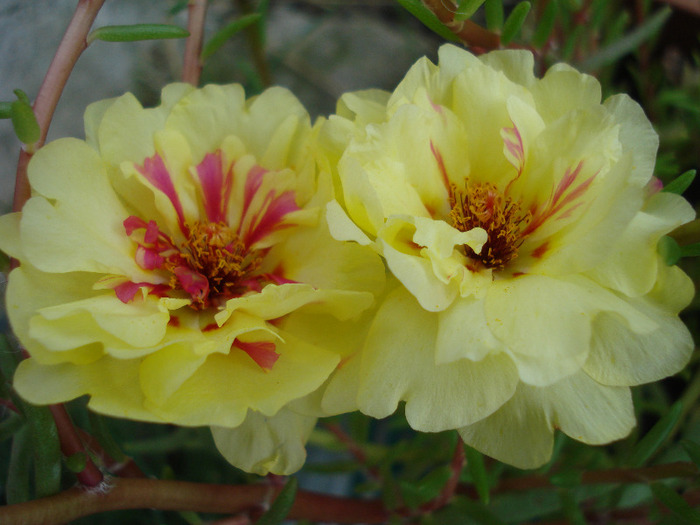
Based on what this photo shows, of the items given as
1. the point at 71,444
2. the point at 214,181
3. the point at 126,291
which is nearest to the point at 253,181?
the point at 214,181

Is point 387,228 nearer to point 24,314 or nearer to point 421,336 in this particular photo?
point 421,336

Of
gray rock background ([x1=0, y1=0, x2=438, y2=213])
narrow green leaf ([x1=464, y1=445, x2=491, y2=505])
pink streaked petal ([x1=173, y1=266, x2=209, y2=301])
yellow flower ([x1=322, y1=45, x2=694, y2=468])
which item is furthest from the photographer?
gray rock background ([x1=0, y1=0, x2=438, y2=213])

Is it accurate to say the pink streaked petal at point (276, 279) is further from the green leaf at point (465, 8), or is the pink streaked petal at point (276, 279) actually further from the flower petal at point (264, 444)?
the green leaf at point (465, 8)

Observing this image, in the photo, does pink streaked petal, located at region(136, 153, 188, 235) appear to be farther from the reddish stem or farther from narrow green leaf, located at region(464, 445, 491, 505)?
narrow green leaf, located at region(464, 445, 491, 505)

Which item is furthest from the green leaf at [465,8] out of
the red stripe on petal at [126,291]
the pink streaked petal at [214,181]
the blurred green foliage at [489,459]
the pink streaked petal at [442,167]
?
the red stripe on petal at [126,291]

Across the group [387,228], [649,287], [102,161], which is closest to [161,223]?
[102,161]

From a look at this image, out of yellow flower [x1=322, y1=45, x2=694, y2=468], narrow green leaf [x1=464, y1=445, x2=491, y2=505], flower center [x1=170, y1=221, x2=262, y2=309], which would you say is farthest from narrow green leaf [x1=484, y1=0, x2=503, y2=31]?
narrow green leaf [x1=464, y1=445, x2=491, y2=505]

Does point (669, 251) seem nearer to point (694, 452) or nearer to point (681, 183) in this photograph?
point (681, 183)
